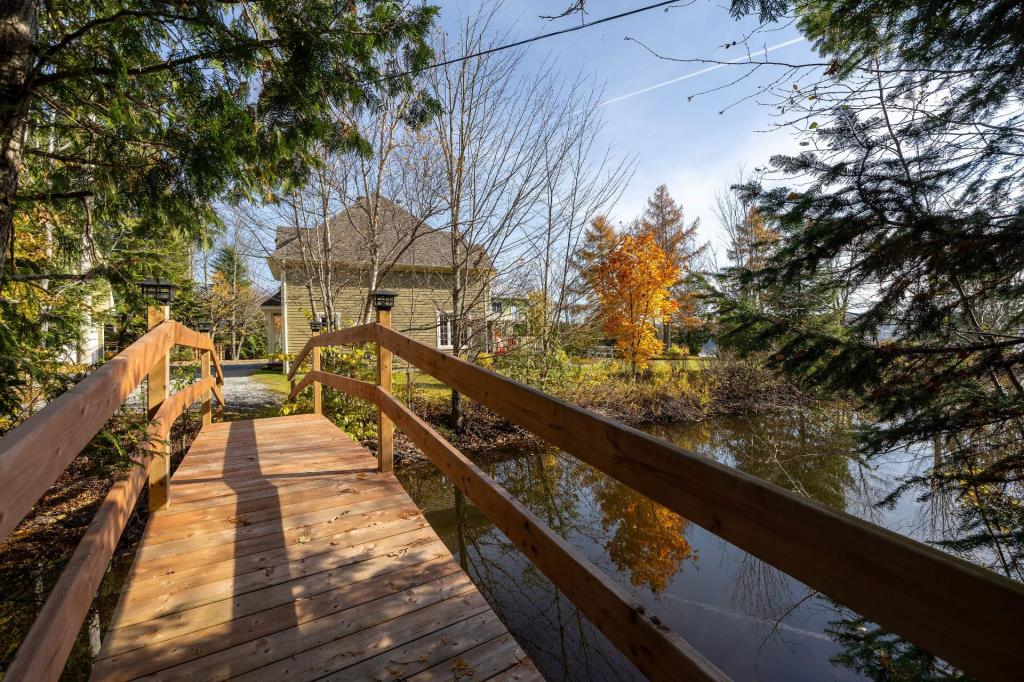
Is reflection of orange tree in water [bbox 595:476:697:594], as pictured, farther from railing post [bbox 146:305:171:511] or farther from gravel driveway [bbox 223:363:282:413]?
gravel driveway [bbox 223:363:282:413]

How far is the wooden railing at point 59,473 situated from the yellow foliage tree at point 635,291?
39.1ft

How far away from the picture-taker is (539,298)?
9.41m

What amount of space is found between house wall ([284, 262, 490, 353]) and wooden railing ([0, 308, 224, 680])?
6.06 metres

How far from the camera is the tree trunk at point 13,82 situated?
2.42 meters

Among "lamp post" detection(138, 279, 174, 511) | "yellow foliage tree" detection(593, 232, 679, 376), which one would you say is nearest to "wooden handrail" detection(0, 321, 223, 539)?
"lamp post" detection(138, 279, 174, 511)

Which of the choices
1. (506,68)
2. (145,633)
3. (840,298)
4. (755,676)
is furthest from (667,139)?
(145,633)

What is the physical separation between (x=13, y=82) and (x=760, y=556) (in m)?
4.13

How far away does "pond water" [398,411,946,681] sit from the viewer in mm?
3523

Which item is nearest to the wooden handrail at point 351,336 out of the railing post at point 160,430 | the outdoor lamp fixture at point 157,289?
the railing post at point 160,430

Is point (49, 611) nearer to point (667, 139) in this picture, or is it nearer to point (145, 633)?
point (145, 633)

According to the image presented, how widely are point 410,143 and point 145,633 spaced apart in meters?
7.60

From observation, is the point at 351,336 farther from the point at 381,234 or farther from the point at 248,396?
the point at 248,396

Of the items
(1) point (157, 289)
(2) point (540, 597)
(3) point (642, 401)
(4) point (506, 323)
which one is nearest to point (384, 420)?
(2) point (540, 597)

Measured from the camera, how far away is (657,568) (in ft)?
15.3
